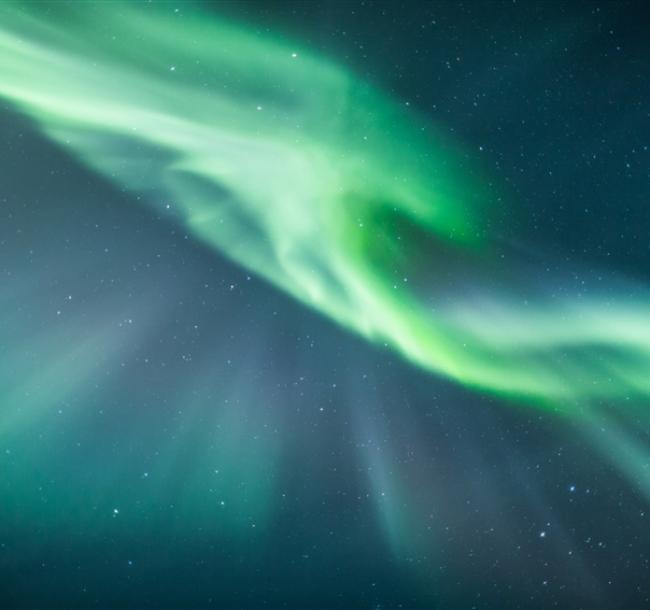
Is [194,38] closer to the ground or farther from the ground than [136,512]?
farther from the ground

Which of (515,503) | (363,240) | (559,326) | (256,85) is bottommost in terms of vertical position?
(515,503)

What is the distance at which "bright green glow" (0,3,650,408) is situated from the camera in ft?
2.14

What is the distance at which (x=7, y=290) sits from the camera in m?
0.68

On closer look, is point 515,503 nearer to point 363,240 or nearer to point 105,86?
point 363,240

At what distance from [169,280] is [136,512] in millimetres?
255

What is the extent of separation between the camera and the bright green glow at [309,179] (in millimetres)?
651

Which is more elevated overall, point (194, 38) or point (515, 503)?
point (194, 38)

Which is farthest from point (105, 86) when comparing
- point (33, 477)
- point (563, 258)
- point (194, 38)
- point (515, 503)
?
point (515, 503)

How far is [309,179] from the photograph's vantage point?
709 millimetres

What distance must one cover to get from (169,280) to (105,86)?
21cm

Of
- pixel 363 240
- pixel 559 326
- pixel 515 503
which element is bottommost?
pixel 515 503

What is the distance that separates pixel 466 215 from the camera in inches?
28.3

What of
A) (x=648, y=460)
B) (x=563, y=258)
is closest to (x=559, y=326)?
(x=563, y=258)

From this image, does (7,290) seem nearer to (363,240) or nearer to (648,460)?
(363,240)
